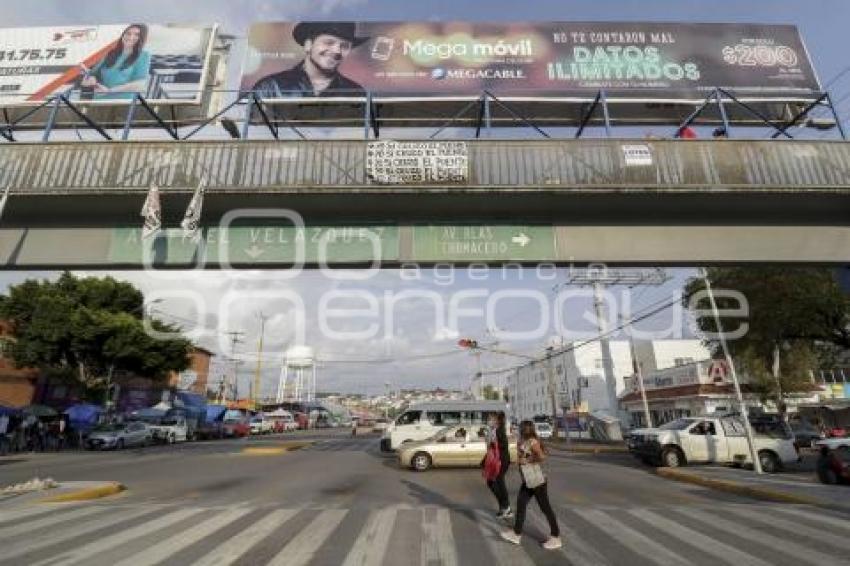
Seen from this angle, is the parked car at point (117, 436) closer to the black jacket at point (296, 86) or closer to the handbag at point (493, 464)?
the black jacket at point (296, 86)

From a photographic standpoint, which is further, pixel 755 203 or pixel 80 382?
pixel 80 382

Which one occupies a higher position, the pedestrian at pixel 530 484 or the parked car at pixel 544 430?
the parked car at pixel 544 430

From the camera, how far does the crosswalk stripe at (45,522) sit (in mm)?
7544

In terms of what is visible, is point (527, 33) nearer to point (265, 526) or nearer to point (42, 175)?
point (42, 175)

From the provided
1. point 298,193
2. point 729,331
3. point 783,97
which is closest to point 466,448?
point 298,193

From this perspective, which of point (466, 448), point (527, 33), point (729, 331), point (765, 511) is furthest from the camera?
point (729, 331)

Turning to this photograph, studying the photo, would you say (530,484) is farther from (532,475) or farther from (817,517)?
(817,517)

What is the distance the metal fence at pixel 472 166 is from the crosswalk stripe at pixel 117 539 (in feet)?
19.7

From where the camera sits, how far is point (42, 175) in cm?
1141

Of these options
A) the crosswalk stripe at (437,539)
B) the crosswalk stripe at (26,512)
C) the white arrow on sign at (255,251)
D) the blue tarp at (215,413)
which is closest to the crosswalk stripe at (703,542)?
the crosswalk stripe at (437,539)

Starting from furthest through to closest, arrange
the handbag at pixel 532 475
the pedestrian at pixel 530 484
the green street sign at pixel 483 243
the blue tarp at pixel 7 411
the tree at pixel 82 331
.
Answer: the tree at pixel 82 331
the blue tarp at pixel 7 411
the green street sign at pixel 483 243
the handbag at pixel 532 475
the pedestrian at pixel 530 484

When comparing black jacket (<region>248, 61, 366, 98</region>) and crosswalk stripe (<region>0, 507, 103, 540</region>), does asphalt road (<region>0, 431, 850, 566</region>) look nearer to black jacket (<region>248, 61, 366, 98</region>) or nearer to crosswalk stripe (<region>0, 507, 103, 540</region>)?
crosswalk stripe (<region>0, 507, 103, 540</region>)

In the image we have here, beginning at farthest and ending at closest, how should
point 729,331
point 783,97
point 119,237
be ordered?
point 729,331, point 783,97, point 119,237

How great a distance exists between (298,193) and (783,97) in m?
12.2
